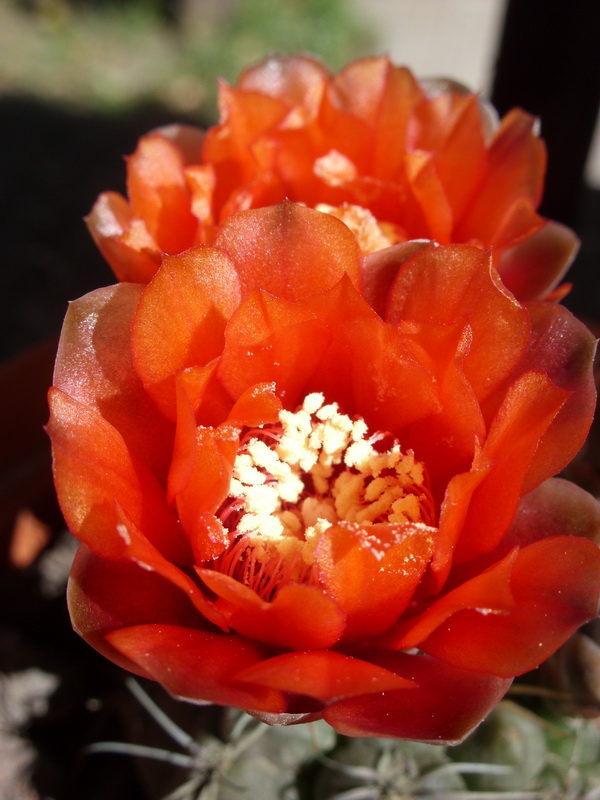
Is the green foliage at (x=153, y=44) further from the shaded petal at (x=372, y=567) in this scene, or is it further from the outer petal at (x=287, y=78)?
the shaded petal at (x=372, y=567)

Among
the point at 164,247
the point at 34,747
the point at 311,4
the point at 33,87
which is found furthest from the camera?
the point at 311,4

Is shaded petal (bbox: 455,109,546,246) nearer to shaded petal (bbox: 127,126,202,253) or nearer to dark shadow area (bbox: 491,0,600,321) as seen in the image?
shaded petal (bbox: 127,126,202,253)

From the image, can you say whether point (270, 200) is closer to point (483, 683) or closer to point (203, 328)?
point (203, 328)

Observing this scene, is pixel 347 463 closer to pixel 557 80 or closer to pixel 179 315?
pixel 179 315

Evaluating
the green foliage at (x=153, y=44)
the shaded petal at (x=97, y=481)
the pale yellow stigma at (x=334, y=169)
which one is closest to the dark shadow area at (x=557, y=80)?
the pale yellow stigma at (x=334, y=169)

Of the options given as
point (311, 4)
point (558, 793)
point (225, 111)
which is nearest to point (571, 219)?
point (225, 111)

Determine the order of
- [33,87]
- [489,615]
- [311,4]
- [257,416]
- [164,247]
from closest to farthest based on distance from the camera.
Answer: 1. [489,615]
2. [257,416]
3. [164,247]
4. [33,87]
5. [311,4]
